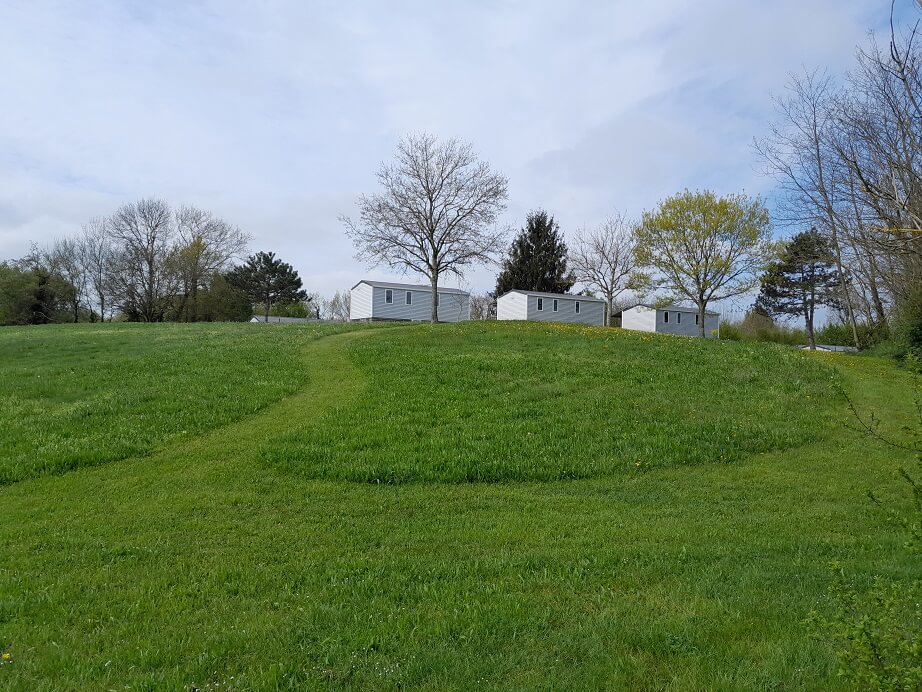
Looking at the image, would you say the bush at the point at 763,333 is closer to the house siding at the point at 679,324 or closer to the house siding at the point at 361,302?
the house siding at the point at 679,324

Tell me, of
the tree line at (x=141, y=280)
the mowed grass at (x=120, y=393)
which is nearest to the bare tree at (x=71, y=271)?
the tree line at (x=141, y=280)

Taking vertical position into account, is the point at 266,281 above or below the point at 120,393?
above

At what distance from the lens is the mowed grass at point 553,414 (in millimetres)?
8125

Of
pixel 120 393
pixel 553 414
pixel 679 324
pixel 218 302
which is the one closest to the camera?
pixel 553 414

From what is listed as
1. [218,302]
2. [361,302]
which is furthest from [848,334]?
[218,302]

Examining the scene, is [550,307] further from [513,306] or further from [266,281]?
[266,281]

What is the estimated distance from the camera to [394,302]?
42.1 m

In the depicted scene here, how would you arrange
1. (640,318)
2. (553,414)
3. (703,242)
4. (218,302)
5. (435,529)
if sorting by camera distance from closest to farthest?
(435,529) → (553,414) → (703,242) → (640,318) → (218,302)

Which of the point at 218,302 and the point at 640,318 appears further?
the point at 218,302

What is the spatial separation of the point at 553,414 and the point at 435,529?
5.17 metres

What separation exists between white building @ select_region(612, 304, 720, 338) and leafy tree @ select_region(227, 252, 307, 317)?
110 ft

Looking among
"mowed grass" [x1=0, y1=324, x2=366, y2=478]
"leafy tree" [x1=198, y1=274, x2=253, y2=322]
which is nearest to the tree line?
"leafy tree" [x1=198, y1=274, x2=253, y2=322]

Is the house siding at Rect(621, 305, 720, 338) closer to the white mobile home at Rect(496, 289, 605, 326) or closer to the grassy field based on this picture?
the white mobile home at Rect(496, 289, 605, 326)

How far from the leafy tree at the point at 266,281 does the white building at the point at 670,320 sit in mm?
33537
